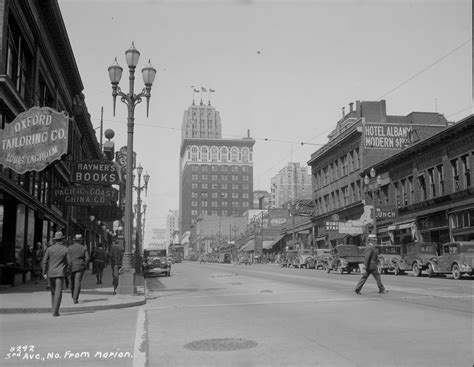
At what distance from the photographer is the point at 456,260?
28.2 metres

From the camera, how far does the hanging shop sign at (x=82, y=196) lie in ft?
74.2

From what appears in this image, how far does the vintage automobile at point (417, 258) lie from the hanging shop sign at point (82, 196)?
18842 millimetres

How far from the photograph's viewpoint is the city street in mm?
7457

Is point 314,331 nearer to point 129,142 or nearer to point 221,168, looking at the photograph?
point 129,142

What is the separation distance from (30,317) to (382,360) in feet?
28.8

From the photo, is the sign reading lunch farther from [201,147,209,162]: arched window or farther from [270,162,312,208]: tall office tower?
[201,147,209,162]: arched window

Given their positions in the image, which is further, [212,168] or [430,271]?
[212,168]

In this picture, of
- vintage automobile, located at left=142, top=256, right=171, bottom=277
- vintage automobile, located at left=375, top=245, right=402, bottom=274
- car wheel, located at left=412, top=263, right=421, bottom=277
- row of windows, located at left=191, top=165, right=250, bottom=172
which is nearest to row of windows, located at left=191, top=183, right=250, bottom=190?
row of windows, located at left=191, top=165, right=250, bottom=172

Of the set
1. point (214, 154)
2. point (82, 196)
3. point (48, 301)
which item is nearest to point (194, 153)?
point (214, 154)

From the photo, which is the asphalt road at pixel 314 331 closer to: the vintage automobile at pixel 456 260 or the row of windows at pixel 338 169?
the vintage automobile at pixel 456 260

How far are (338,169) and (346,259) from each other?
29.3 m

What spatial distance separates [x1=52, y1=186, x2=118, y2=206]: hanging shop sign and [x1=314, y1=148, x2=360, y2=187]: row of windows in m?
40.6

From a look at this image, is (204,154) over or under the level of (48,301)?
over

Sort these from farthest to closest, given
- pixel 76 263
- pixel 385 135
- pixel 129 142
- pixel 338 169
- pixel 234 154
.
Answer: pixel 234 154 < pixel 338 169 < pixel 385 135 < pixel 129 142 < pixel 76 263
